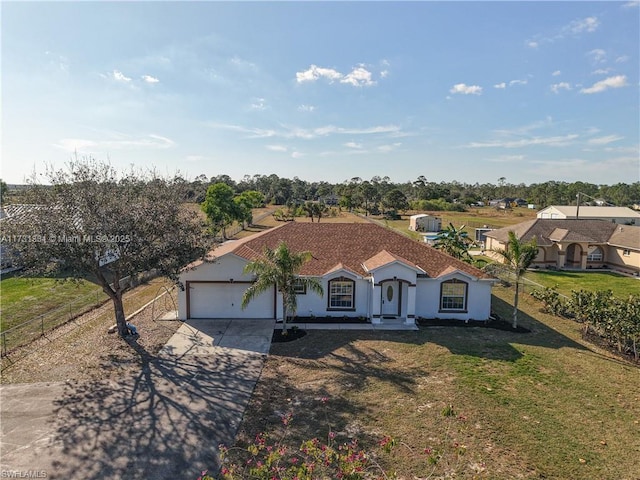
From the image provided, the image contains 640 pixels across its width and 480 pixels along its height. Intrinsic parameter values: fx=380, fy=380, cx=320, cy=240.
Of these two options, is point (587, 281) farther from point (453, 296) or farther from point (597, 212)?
point (597, 212)

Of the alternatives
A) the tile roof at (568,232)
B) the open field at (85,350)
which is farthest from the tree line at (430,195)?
the open field at (85,350)

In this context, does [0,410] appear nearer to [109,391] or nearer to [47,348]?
[109,391]

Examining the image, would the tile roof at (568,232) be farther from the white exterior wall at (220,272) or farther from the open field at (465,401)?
the white exterior wall at (220,272)

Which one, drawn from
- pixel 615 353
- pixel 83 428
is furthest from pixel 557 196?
pixel 83 428

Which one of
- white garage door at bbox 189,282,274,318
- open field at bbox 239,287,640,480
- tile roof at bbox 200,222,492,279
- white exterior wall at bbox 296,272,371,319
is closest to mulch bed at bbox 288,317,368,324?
white exterior wall at bbox 296,272,371,319

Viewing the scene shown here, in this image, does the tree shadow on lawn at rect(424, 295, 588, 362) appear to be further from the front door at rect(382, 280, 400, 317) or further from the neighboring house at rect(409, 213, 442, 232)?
the neighboring house at rect(409, 213, 442, 232)

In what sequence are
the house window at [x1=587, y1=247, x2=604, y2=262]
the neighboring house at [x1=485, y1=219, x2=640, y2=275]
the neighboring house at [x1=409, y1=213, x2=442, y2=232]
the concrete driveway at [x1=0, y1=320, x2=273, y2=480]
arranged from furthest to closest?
the neighboring house at [x1=409, y1=213, x2=442, y2=232], the house window at [x1=587, y1=247, x2=604, y2=262], the neighboring house at [x1=485, y1=219, x2=640, y2=275], the concrete driveway at [x1=0, y1=320, x2=273, y2=480]

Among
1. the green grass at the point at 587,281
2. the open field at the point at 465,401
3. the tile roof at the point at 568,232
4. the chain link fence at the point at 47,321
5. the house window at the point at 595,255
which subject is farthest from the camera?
the house window at the point at 595,255
